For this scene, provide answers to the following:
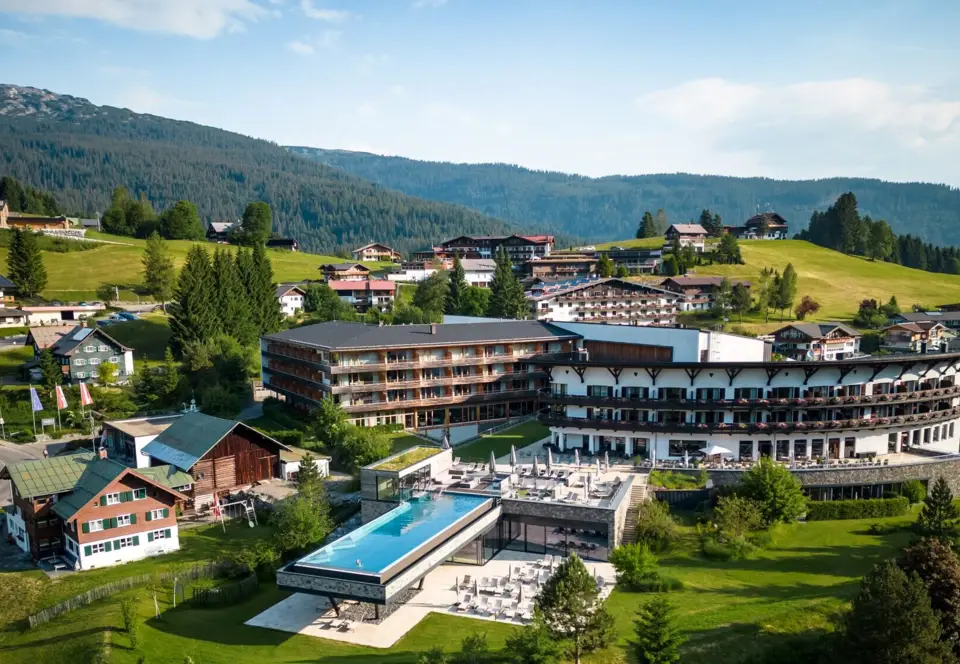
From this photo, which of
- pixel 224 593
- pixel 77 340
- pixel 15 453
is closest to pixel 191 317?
pixel 77 340

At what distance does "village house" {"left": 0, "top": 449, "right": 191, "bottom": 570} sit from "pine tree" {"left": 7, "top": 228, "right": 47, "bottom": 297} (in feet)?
244

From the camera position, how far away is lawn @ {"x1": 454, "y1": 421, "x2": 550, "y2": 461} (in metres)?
62.2

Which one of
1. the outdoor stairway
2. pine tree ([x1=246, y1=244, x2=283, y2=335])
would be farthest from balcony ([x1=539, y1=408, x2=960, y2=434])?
pine tree ([x1=246, y1=244, x2=283, y2=335])

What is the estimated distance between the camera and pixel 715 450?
56594mm

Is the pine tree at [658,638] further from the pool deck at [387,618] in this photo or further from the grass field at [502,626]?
the pool deck at [387,618]

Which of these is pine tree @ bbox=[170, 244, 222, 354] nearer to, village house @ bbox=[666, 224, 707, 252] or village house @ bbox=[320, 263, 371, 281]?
village house @ bbox=[320, 263, 371, 281]

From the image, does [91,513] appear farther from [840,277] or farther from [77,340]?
[840,277]

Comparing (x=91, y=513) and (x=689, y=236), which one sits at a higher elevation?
(x=689, y=236)

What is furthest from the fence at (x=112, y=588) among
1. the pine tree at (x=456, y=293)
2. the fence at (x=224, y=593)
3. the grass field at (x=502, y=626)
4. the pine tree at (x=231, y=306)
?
the pine tree at (x=456, y=293)

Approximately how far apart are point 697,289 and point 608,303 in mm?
21369

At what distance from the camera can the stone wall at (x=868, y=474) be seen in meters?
52.2

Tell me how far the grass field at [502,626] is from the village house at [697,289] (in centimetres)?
9211

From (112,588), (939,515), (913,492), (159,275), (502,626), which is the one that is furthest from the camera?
(159,275)

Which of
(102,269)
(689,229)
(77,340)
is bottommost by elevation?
(77,340)
